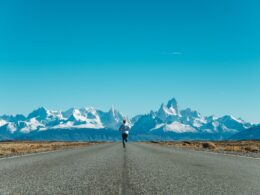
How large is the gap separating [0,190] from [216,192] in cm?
428

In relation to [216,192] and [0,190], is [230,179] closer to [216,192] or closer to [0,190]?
[216,192]

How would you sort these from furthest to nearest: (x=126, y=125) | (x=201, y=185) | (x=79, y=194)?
(x=126, y=125)
(x=201, y=185)
(x=79, y=194)

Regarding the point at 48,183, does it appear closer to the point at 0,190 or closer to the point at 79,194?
the point at 0,190

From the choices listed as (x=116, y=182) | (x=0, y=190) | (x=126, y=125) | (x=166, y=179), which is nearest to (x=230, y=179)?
(x=166, y=179)

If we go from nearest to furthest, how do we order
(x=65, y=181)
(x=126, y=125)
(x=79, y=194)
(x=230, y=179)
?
(x=79, y=194)
(x=65, y=181)
(x=230, y=179)
(x=126, y=125)

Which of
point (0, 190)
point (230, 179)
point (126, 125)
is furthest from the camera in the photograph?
→ point (126, 125)

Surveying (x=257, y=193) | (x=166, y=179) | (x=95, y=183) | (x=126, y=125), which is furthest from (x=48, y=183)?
(x=126, y=125)

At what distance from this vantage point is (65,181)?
9602mm

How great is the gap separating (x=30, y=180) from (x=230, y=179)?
16.6 ft

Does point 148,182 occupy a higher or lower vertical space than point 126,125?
lower

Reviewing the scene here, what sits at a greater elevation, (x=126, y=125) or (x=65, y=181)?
(x=126, y=125)

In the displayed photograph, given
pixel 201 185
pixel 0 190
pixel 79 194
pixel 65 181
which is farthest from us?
pixel 65 181

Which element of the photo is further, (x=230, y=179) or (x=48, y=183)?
(x=230, y=179)

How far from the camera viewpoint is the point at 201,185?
8.95 m
